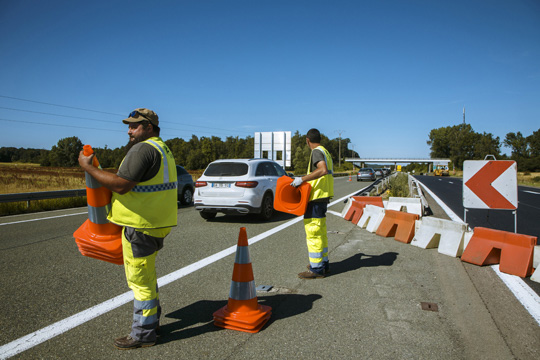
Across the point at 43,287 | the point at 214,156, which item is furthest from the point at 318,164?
the point at 214,156

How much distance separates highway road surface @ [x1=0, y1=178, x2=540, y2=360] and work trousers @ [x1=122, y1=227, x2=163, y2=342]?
182 millimetres

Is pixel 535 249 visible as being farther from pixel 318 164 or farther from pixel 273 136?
pixel 273 136

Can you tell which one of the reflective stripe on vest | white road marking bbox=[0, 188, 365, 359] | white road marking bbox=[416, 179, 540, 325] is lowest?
white road marking bbox=[416, 179, 540, 325]

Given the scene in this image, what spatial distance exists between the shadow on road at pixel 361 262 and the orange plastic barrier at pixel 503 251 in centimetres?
113

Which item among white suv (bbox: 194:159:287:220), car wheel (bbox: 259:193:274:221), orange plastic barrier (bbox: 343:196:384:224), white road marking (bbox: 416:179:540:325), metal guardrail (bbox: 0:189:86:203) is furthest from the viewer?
metal guardrail (bbox: 0:189:86:203)

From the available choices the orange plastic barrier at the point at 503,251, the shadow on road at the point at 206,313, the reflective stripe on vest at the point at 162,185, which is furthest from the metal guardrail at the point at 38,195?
the orange plastic barrier at the point at 503,251

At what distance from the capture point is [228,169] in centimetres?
1012

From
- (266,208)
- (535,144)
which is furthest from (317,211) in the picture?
(535,144)

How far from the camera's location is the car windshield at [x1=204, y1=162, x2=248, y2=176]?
32.8ft

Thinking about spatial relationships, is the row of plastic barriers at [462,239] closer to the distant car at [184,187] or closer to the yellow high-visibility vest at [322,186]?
the yellow high-visibility vest at [322,186]

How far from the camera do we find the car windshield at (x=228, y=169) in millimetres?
9984

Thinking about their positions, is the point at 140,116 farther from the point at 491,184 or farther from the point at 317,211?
the point at 491,184

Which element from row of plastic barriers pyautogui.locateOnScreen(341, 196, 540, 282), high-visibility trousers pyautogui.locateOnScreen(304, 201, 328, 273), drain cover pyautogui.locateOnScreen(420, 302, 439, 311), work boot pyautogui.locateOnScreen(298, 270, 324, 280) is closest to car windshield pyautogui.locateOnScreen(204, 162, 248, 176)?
row of plastic barriers pyautogui.locateOnScreen(341, 196, 540, 282)

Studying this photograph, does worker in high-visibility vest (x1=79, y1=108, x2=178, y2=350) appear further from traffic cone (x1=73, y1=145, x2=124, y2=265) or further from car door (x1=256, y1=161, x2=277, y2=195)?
car door (x1=256, y1=161, x2=277, y2=195)
